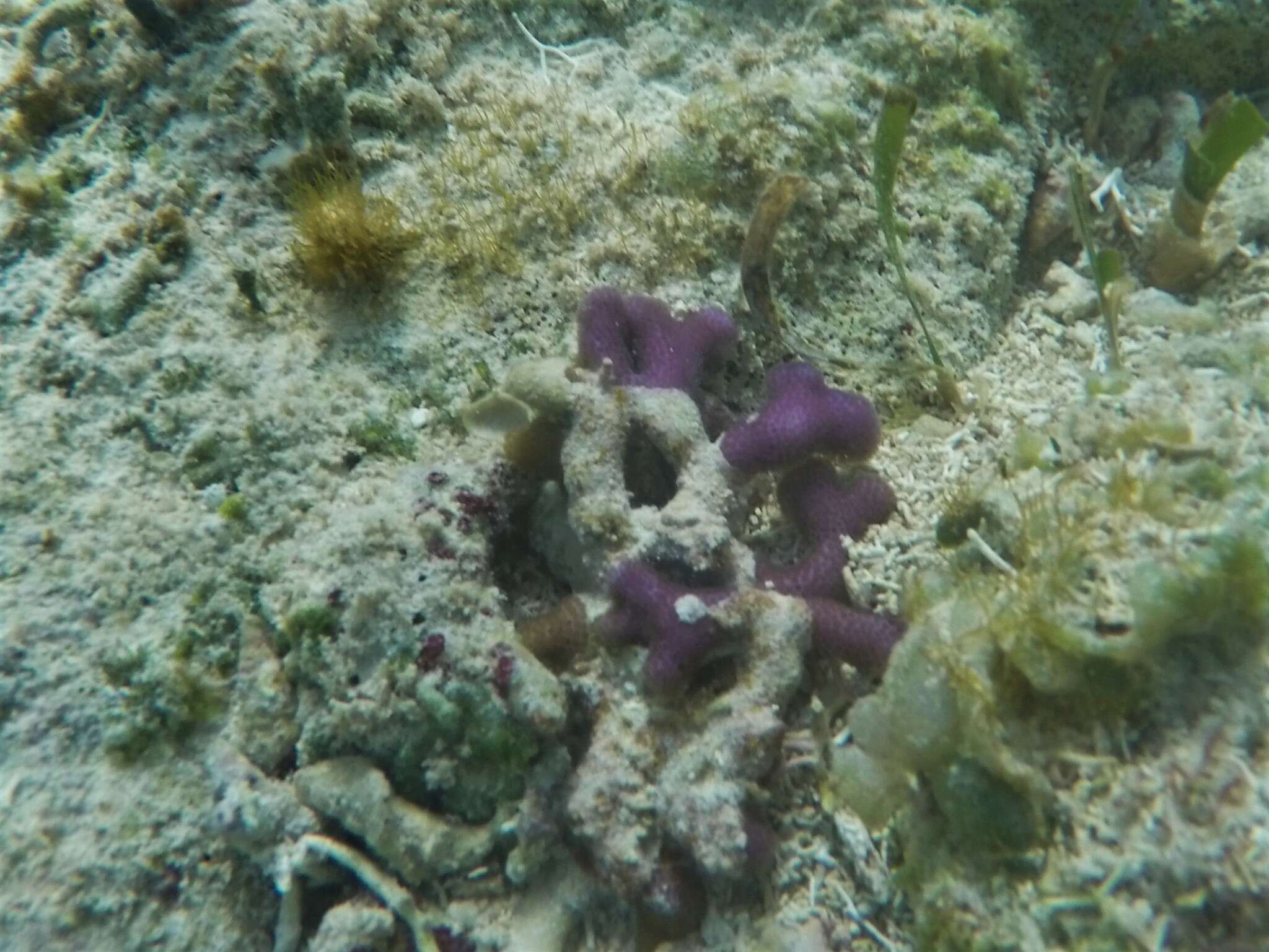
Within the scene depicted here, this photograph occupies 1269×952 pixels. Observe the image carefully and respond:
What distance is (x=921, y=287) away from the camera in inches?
126

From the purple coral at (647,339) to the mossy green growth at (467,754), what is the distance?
1.12 m

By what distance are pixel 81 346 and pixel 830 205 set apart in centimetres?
296

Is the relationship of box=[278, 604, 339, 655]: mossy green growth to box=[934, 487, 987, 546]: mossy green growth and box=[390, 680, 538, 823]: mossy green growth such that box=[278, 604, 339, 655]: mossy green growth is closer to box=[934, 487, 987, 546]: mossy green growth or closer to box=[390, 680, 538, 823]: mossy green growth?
box=[390, 680, 538, 823]: mossy green growth

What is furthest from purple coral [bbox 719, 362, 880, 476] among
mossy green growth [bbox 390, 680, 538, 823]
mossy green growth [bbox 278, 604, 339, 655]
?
mossy green growth [bbox 278, 604, 339, 655]

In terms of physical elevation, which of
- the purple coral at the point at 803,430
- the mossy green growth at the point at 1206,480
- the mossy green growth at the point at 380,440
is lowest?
the mossy green growth at the point at 380,440

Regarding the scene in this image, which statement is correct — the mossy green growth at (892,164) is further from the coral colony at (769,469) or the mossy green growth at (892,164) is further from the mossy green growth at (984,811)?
the mossy green growth at (984,811)

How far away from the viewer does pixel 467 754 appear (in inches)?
92.7

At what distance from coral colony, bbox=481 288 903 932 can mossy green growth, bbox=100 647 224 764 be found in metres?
A: 1.08

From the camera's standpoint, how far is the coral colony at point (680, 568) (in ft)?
7.07

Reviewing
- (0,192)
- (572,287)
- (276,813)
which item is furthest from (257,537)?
(0,192)

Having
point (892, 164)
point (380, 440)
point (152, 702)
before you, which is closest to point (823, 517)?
point (892, 164)

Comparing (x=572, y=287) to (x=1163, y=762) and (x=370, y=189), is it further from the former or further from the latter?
(x=1163, y=762)

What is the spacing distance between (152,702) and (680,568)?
1718 millimetres

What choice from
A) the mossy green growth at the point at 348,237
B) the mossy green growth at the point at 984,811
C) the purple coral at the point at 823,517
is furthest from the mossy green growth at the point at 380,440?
the mossy green growth at the point at 984,811
